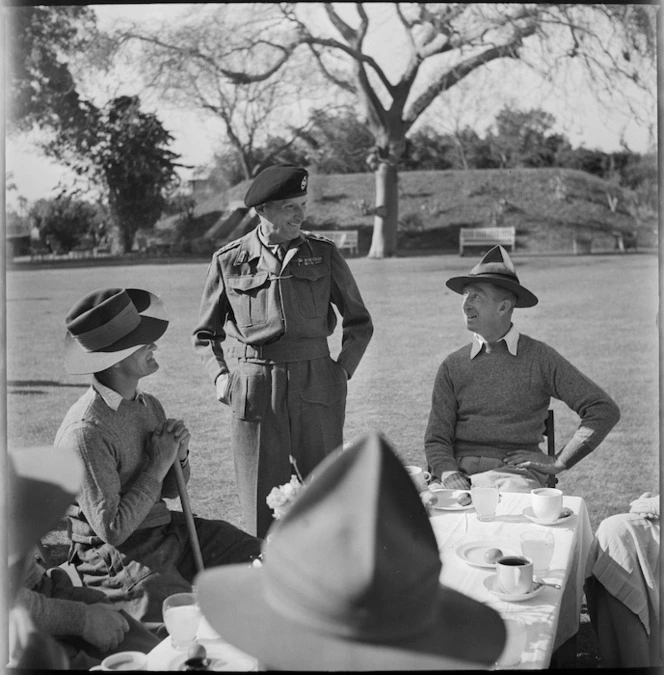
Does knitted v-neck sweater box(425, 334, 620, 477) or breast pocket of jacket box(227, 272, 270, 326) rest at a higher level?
breast pocket of jacket box(227, 272, 270, 326)

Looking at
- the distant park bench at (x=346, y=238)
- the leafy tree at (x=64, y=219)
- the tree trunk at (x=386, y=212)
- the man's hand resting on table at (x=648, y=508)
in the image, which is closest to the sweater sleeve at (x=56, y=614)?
the man's hand resting on table at (x=648, y=508)

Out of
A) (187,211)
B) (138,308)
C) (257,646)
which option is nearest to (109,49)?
(187,211)

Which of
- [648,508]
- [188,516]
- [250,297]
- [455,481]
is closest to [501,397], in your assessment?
[455,481]

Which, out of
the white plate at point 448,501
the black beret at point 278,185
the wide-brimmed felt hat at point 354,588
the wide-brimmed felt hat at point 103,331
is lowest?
the white plate at point 448,501

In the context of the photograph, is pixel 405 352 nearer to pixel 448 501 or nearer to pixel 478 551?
pixel 448 501

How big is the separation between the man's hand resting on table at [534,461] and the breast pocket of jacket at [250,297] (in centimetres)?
119

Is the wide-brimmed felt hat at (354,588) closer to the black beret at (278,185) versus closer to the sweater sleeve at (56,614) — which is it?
the sweater sleeve at (56,614)

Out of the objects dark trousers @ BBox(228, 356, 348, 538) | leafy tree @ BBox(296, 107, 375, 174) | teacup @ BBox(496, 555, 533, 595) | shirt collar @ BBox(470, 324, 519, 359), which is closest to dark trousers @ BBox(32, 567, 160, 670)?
teacup @ BBox(496, 555, 533, 595)

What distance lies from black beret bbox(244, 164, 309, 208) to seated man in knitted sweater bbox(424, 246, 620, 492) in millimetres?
803

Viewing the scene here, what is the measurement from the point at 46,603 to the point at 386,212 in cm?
938

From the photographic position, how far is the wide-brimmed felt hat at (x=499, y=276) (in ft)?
11.2

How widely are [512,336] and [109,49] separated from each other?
7.43 m

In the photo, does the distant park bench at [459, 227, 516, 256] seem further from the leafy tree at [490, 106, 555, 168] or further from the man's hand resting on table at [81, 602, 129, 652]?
the man's hand resting on table at [81, 602, 129, 652]

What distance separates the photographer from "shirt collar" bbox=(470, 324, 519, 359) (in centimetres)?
344
